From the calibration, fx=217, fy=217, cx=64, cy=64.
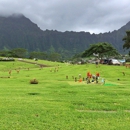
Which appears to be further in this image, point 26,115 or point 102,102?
point 102,102

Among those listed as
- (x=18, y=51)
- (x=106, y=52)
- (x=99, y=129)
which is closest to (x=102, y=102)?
(x=99, y=129)

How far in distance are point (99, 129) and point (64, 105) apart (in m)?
3.16

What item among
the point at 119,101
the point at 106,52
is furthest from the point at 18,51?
the point at 119,101

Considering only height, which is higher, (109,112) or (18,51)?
(18,51)

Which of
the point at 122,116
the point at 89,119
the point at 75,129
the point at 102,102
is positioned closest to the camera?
the point at 75,129

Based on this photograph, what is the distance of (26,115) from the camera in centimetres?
739

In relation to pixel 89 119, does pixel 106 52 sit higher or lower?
higher

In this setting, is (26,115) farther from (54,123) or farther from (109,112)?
(109,112)

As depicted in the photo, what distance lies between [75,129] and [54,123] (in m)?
0.79

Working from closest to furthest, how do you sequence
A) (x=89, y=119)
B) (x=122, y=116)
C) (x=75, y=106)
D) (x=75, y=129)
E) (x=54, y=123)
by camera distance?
(x=75, y=129), (x=54, y=123), (x=89, y=119), (x=122, y=116), (x=75, y=106)

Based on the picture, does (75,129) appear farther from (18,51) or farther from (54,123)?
(18,51)

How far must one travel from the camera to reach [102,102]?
9.95 metres

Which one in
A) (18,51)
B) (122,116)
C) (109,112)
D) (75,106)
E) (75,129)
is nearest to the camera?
(75,129)

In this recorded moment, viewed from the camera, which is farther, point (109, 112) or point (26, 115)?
point (109, 112)
